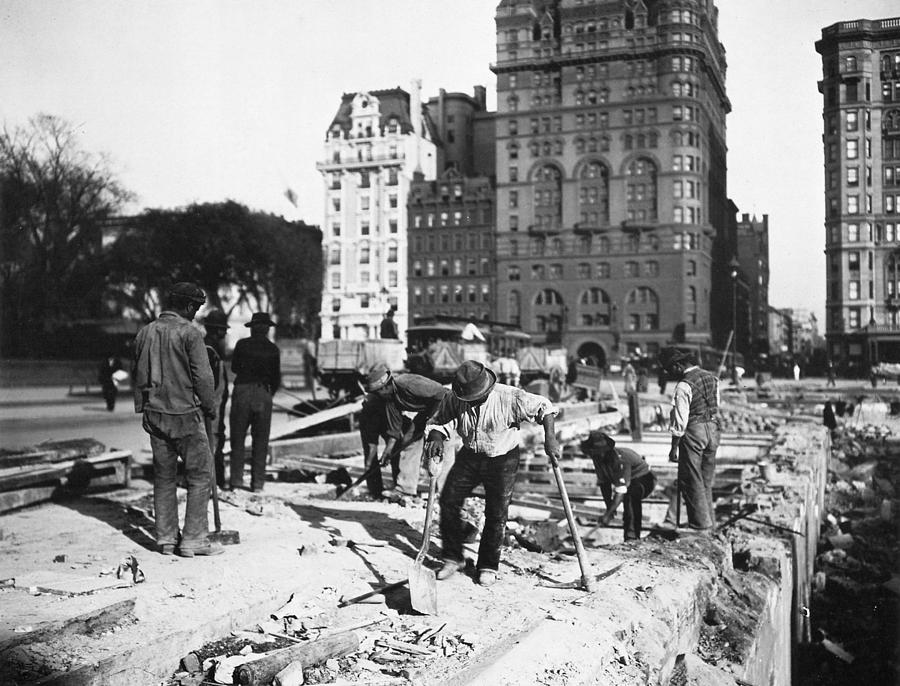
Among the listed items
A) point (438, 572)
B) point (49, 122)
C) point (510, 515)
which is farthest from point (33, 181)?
point (438, 572)

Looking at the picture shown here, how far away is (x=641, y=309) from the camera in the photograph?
69188 millimetres

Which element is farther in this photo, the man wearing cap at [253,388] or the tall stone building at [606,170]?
the tall stone building at [606,170]

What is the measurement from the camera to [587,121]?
2844 inches

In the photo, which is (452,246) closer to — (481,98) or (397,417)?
(481,98)

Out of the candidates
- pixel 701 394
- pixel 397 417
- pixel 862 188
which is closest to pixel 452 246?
pixel 862 188

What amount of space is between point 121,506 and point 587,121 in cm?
6985

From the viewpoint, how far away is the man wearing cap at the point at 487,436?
5516 millimetres


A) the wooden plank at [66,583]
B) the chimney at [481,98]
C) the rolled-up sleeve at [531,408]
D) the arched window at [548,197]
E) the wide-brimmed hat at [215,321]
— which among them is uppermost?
the chimney at [481,98]

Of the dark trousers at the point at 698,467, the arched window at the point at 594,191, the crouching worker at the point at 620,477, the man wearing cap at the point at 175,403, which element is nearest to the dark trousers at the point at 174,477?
the man wearing cap at the point at 175,403

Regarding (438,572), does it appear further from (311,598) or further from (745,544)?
(745,544)

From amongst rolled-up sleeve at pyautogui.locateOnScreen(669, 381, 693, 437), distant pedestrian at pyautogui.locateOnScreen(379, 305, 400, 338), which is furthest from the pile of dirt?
distant pedestrian at pyautogui.locateOnScreen(379, 305, 400, 338)

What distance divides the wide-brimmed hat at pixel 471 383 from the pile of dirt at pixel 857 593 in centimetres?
615

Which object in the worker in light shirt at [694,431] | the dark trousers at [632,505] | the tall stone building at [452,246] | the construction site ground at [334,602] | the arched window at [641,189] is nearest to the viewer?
the construction site ground at [334,602]

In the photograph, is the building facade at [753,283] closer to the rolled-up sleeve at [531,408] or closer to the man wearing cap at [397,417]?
the man wearing cap at [397,417]
